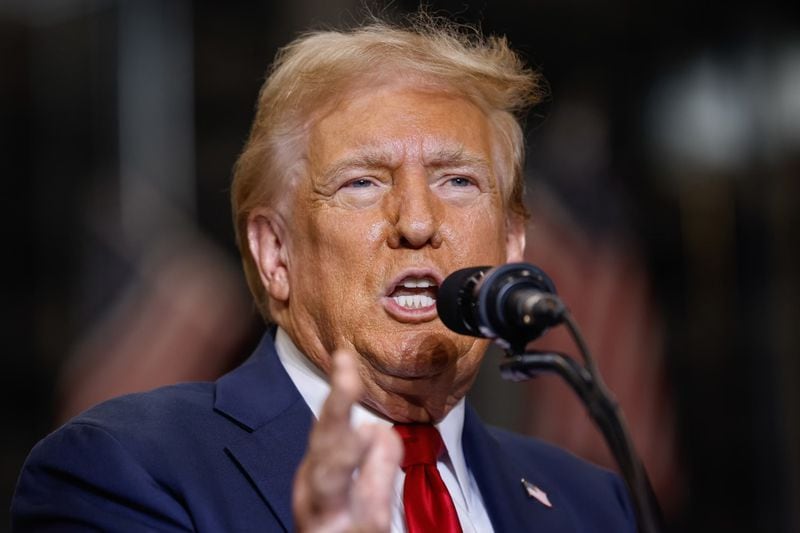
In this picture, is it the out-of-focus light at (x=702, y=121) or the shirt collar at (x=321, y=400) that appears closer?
the shirt collar at (x=321, y=400)

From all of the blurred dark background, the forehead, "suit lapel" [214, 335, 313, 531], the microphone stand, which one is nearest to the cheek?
the forehead

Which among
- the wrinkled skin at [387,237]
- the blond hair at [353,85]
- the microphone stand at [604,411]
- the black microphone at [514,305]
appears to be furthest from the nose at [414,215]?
the microphone stand at [604,411]

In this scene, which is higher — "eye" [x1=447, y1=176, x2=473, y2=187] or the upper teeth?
"eye" [x1=447, y1=176, x2=473, y2=187]

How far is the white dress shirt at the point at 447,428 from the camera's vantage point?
2277 millimetres

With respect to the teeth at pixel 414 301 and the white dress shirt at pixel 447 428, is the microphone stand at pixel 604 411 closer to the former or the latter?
the teeth at pixel 414 301

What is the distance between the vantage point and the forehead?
226cm

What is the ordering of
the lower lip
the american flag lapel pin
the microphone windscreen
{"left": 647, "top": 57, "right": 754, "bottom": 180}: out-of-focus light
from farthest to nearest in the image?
{"left": 647, "top": 57, "right": 754, "bottom": 180}: out-of-focus light → the american flag lapel pin → the lower lip → the microphone windscreen

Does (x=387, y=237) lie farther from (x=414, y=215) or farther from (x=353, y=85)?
(x=353, y=85)

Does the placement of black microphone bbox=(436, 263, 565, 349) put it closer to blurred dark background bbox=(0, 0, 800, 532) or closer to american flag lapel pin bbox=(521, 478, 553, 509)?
american flag lapel pin bbox=(521, 478, 553, 509)

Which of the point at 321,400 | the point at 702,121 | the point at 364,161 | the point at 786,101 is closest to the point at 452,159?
the point at 364,161

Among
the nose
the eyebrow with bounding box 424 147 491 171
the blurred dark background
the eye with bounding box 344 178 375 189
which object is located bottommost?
the blurred dark background

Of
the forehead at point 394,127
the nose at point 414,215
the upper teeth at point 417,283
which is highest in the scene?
the forehead at point 394,127

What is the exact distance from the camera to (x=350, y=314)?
221 centimetres

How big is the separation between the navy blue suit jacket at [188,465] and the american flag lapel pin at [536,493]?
63 millimetres
